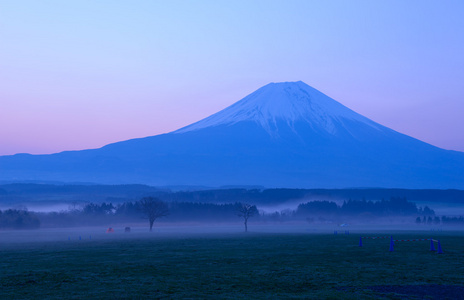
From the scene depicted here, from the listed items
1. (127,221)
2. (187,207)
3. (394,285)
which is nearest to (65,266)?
(394,285)

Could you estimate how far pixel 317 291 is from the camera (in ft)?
90.0

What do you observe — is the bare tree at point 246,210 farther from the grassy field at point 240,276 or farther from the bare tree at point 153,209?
the grassy field at point 240,276

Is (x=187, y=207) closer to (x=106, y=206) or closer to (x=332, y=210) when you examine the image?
(x=106, y=206)

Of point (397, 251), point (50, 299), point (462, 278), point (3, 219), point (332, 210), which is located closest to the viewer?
point (50, 299)

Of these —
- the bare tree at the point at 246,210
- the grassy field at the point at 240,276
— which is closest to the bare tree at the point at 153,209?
the bare tree at the point at 246,210

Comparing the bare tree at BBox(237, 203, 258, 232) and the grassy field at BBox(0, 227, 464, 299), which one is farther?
the bare tree at BBox(237, 203, 258, 232)

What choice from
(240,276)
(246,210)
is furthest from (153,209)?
(240,276)

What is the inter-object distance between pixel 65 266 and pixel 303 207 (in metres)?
161

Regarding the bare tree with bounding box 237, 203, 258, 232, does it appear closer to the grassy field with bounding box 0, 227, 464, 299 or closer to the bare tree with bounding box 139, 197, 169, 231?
the bare tree with bounding box 139, 197, 169, 231

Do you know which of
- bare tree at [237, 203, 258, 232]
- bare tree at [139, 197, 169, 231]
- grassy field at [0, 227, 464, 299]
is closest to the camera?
grassy field at [0, 227, 464, 299]

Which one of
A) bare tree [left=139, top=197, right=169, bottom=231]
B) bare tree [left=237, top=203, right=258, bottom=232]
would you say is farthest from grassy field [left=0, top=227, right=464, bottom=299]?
bare tree [left=139, top=197, right=169, bottom=231]

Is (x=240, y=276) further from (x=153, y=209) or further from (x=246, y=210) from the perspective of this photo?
(x=153, y=209)

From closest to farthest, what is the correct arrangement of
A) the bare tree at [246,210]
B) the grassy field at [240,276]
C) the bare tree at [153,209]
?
1. the grassy field at [240,276]
2. the bare tree at [246,210]
3. the bare tree at [153,209]

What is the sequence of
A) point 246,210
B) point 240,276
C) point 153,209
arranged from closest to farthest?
point 240,276, point 246,210, point 153,209
